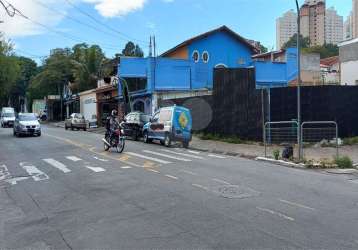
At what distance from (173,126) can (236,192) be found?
13483mm

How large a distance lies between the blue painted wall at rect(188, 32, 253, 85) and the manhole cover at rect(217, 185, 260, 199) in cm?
3221

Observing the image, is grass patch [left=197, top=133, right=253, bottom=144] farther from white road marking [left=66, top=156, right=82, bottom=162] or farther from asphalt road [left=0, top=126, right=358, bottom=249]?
white road marking [left=66, top=156, right=82, bottom=162]

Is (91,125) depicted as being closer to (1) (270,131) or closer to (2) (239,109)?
(2) (239,109)

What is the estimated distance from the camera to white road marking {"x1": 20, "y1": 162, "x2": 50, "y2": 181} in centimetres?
1316

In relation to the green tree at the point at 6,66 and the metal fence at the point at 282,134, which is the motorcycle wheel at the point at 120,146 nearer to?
the metal fence at the point at 282,134

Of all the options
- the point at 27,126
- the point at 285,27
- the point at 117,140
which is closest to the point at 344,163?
the point at 117,140

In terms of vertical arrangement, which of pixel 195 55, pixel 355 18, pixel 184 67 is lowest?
pixel 184 67

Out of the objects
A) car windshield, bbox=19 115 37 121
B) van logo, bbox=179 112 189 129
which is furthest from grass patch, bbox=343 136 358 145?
car windshield, bbox=19 115 37 121

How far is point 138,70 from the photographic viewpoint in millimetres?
39438

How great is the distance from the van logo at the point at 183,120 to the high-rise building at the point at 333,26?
3597 cm

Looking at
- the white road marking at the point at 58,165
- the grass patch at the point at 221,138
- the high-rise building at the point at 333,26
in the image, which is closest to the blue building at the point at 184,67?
the grass patch at the point at 221,138

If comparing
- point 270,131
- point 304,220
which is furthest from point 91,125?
point 304,220

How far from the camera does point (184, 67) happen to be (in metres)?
40.8

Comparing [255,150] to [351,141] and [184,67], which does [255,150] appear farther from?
[184,67]
